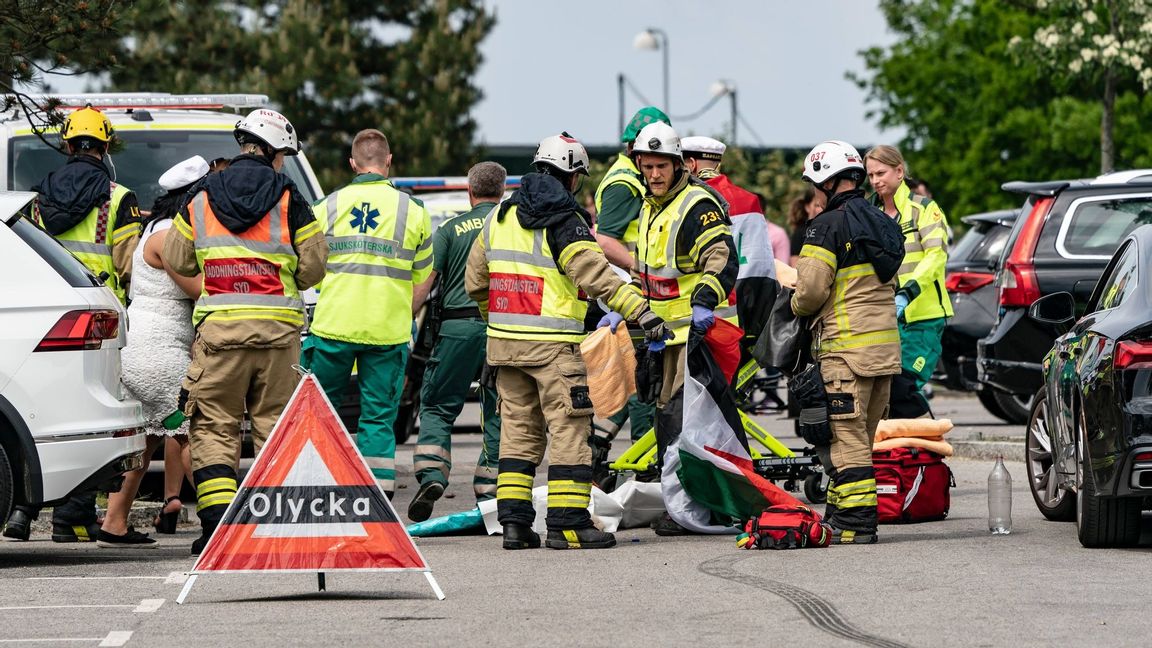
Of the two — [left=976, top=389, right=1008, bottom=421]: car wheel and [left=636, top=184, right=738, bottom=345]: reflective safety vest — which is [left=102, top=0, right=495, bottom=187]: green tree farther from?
[left=636, top=184, right=738, bottom=345]: reflective safety vest

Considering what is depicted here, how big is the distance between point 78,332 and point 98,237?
196 centimetres

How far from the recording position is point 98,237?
36.7ft

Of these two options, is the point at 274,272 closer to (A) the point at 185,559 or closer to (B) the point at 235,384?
(B) the point at 235,384

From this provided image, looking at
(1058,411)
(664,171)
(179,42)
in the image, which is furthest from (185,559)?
(179,42)

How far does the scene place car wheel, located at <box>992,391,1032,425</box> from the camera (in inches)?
710

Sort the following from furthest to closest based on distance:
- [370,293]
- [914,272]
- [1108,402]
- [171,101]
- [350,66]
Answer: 1. [350,66]
2. [171,101]
3. [914,272]
4. [370,293]
5. [1108,402]

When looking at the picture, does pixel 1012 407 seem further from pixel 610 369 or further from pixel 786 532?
pixel 786 532

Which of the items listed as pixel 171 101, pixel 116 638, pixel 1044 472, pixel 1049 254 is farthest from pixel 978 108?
pixel 116 638

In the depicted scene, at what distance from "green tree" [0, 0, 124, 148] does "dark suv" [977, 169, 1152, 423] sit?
22.3ft

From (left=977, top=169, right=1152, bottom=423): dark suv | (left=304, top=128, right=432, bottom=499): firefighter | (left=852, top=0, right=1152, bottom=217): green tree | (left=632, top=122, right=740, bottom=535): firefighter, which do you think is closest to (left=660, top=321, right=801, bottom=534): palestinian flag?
(left=632, top=122, right=740, bottom=535): firefighter

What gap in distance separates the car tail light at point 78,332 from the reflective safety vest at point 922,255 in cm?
505

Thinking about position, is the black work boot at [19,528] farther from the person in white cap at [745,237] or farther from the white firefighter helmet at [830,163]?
the white firefighter helmet at [830,163]

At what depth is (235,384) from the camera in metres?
9.74

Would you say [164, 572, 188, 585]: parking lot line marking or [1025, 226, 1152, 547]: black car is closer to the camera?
[164, 572, 188, 585]: parking lot line marking
